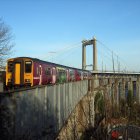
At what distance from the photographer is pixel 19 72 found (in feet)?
69.3

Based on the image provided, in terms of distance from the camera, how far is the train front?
20438 mm

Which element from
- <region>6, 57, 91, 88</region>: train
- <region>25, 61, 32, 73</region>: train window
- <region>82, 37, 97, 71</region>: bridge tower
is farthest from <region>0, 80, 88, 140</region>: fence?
<region>82, 37, 97, 71</region>: bridge tower

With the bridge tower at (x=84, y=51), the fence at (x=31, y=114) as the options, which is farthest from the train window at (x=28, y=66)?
the bridge tower at (x=84, y=51)

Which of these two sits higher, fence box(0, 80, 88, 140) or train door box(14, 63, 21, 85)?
train door box(14, 63, 21, 85)

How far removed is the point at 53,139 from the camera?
11.3 meters

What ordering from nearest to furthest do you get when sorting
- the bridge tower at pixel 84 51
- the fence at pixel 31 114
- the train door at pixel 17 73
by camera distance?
the fence at pixel 31 114 → the train door at pixel 17 73 → the bridge tower at pixel 84 51

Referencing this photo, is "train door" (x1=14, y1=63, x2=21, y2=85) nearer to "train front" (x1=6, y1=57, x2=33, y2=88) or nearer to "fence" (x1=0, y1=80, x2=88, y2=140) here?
"train front" (x1=6, y1=57, x2=33, y2=88)

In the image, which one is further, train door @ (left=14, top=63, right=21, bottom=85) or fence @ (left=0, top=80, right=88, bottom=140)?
train door @ (left=14, top=63, right=21, bottom=85)

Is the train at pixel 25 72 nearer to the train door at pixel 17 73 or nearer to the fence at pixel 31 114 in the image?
the train door at pixel 17 73

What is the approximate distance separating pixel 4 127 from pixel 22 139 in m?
1.20

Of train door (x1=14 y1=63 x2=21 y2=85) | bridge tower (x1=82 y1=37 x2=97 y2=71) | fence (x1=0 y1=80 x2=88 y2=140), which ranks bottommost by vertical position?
fence (x1=0 y1=80 x2=88 y2=140)

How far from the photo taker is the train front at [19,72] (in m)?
20.4

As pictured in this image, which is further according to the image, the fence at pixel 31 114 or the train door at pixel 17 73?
the train door at pixel 17 73

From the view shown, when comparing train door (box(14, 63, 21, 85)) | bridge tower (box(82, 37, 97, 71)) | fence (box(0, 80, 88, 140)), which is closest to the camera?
fence (box(0, 80, 88, 140))
